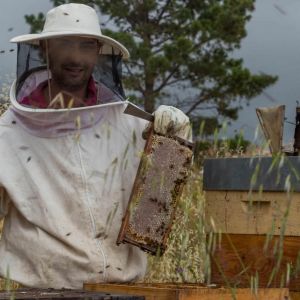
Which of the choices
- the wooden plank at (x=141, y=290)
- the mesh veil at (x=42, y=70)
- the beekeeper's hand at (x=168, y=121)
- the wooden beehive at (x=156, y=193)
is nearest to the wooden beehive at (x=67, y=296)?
the wooden plank at (x=141, y=290)

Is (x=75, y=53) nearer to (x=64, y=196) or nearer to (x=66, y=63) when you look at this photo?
(x=66, y=63)

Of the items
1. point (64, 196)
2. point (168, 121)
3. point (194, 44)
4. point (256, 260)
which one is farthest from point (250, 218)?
point (194, 44)

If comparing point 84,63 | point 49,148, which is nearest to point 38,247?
point 49,148

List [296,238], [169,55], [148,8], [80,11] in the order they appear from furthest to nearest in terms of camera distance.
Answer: [148,8]
[169,55]
[80,11]
[296,238]

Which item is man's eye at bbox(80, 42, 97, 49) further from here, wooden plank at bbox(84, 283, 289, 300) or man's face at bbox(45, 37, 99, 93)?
wooden plank at bbox(84, 283, 289, 300)

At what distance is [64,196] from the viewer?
14.1 feet

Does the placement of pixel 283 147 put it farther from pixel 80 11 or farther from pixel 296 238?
pixel 80 11

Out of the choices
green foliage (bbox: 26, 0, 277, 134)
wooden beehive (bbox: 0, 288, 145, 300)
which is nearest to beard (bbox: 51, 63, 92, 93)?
wooden beehive (bbox: 0, 288, 145, 300)

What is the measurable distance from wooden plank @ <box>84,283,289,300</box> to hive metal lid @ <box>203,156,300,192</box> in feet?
2.22

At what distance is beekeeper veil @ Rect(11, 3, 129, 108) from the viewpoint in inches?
173

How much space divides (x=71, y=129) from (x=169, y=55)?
1741 centimetres

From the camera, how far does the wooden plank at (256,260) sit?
4215 millimetres

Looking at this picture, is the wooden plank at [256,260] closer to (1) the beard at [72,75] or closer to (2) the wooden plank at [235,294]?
(2) the wooden plank at [235,294]

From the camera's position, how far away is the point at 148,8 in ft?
Result: 78.4
